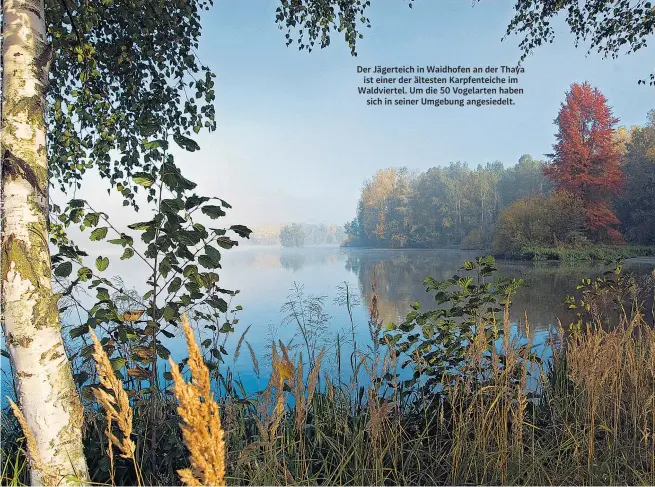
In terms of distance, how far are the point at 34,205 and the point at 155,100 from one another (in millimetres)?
1751

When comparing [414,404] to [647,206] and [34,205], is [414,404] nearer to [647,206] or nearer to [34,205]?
[34,205]

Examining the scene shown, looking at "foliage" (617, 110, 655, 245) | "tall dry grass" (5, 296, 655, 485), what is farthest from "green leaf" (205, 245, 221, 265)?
"foliage" (617, 110, 655, 245)

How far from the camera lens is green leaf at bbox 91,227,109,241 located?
6.97 ft

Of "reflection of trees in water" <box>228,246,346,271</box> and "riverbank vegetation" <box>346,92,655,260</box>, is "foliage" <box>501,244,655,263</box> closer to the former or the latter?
"riverbank vegetation" <box>346,92,655,260</box>

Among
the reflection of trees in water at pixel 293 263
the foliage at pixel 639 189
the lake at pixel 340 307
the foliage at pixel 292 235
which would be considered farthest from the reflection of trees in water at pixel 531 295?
the foliage at pixel 292 235

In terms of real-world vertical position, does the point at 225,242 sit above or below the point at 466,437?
above

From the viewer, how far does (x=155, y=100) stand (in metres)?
3.33

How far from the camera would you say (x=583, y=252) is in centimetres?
2014

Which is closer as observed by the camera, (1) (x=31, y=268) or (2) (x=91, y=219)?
(1) (x=31, y=268)

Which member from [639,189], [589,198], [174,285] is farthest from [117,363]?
[639,189]

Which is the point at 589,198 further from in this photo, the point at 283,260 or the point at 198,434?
the point at 198,434

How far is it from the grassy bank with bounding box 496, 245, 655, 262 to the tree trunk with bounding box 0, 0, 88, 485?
21548mm

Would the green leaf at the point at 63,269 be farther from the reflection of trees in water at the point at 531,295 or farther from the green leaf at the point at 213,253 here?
the reflection of trees in water at the point at 531,295

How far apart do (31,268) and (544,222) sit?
22222mm
